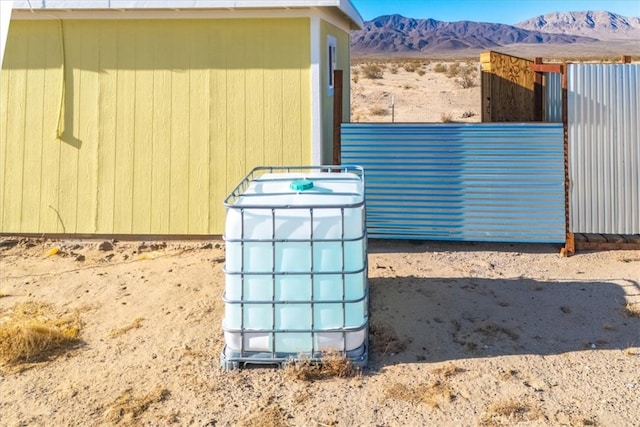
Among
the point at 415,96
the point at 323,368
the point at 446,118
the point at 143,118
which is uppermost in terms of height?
the point at 415,96

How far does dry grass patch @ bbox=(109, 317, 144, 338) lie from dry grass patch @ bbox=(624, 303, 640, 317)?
436cm

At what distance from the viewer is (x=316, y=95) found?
7480mm

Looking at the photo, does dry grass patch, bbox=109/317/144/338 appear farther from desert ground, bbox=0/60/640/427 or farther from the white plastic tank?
the white plastic tank

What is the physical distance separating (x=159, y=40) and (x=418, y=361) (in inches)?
207

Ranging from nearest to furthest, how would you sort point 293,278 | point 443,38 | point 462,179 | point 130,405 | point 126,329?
point 130,405
point 293,278
point 126,329
point 462,179
point 443,38

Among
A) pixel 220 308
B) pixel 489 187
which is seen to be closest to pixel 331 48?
pixel 489 187

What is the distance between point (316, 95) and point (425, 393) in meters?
4.38

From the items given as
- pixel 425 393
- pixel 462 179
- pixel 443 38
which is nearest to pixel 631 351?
pixel 425 393

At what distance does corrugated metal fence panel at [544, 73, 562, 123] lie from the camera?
7.57m

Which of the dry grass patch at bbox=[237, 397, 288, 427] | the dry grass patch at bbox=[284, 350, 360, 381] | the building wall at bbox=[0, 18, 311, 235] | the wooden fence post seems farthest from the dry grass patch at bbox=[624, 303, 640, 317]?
the building wall at bbox=[0, 18, 311, 235]

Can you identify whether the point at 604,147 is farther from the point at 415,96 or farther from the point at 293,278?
the point at 415,96

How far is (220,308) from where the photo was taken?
5684 mm

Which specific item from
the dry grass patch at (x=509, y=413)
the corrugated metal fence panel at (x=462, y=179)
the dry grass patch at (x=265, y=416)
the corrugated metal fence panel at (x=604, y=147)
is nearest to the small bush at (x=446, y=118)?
the corrugated metal fence panel at (x=604, y=147)

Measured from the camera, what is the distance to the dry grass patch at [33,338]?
4688 millimetres
